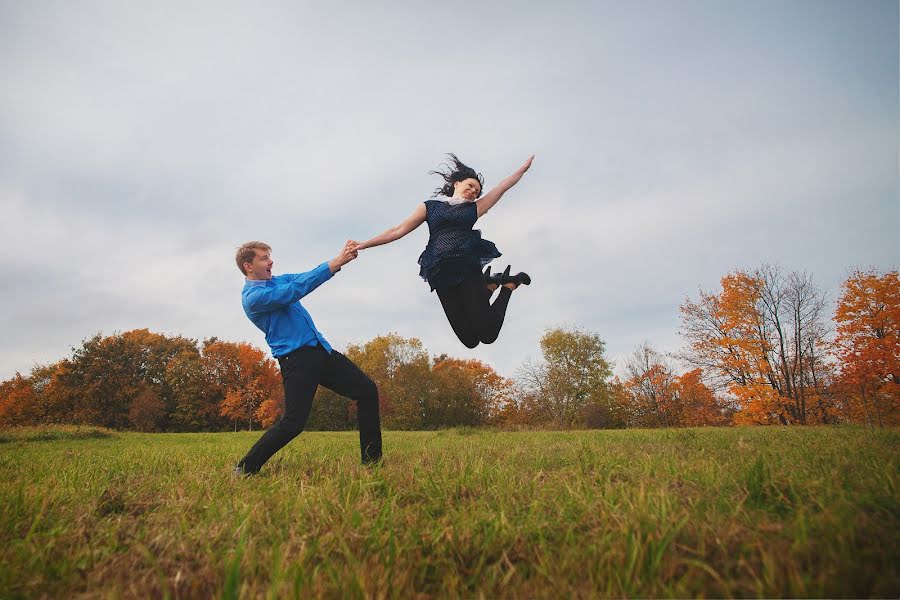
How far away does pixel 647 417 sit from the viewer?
4134 centimetres

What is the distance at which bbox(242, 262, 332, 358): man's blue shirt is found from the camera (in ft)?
14.2

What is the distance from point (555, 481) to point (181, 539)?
90.7 inches

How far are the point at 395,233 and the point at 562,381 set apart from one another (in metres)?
38.6

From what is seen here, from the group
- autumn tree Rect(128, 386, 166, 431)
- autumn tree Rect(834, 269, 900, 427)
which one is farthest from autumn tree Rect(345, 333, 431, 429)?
autumn tree Rect(834, 269, 900, 427)

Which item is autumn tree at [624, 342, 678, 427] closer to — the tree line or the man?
the tree line

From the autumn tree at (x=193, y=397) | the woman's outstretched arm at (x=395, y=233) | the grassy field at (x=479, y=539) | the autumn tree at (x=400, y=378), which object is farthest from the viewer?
the autumn tree at (x=193, y=397)

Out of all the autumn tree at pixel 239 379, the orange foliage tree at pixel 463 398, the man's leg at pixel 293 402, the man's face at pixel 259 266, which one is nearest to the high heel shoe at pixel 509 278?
the man's leg at pixel 293 402

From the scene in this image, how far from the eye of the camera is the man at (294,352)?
167 inches

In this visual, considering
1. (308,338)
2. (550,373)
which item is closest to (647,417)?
(550,373)

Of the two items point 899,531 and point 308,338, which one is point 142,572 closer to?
point 308,338

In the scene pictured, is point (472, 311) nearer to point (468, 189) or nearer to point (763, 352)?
point (468, 189)

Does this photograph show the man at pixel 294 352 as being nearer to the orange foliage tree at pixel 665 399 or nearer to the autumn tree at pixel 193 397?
the orange foliage tree at pixel 665 399

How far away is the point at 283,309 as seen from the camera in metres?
4.54

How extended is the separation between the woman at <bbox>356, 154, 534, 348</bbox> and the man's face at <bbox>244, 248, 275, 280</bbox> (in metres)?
1.02
